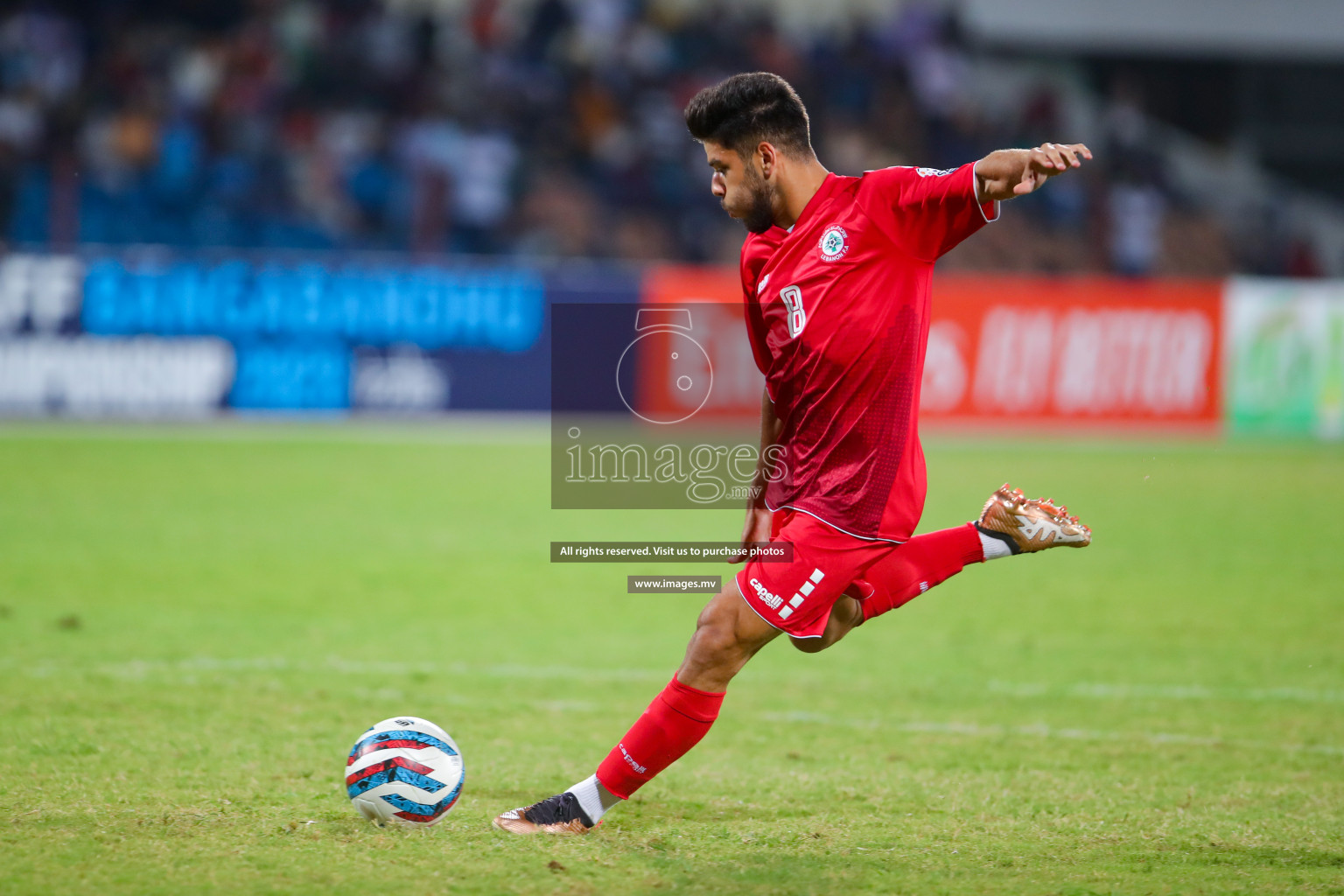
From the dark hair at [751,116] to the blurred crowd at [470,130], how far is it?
13.3 metres

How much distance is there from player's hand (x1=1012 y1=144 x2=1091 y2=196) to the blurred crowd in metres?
14.0

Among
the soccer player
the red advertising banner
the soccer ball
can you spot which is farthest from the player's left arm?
the red advertising banner

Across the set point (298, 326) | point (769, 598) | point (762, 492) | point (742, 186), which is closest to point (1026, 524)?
point (762, 492)

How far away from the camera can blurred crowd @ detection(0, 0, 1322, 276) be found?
1678 centimetres

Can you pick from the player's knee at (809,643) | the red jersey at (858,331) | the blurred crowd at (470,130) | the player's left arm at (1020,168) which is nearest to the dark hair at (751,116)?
the red jersey at (858,331)

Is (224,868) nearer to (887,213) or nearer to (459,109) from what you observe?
(887,213)

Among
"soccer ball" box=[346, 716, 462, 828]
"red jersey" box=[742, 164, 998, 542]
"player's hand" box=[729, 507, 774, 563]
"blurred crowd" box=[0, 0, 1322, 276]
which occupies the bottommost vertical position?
"soccer ball" box=[346, 716, 462, 828]

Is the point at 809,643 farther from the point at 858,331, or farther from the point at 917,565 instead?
the point at 858,331

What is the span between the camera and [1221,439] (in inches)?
716

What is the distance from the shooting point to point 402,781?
411cm

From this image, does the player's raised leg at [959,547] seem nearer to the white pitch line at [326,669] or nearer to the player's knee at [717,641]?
the player's knee at [717,641]

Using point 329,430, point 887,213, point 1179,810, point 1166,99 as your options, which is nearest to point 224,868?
point 887,213

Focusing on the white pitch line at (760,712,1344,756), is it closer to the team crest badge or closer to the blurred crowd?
the team crest badge

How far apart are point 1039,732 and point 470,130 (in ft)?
51.0
